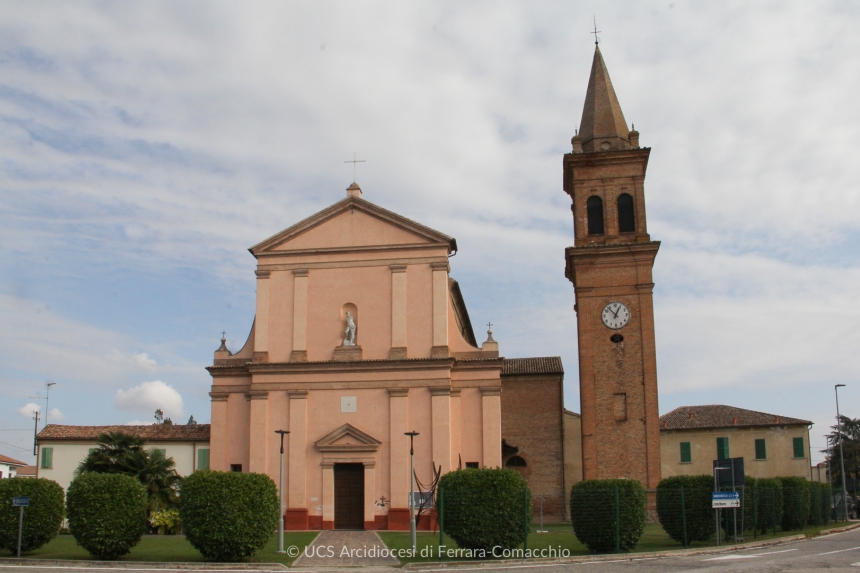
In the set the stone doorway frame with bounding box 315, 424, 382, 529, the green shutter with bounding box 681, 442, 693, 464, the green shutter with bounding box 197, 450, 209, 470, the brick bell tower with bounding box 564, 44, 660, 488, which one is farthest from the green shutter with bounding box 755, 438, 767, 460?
the green shutter with bounding box 197, 450, 209, 470

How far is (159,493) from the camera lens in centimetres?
2655

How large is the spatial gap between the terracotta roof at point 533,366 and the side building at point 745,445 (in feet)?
33.1

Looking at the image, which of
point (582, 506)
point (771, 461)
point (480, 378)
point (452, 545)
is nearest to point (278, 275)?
point (480, 378)

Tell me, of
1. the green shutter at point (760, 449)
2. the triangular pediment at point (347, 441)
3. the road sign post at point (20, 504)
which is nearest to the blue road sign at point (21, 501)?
the road sign post at point (20, 504)

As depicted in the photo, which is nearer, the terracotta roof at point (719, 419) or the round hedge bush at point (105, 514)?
the round hedge bush at point (105, 514)

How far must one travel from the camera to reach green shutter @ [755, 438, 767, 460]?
142 feet

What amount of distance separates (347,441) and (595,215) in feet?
43.9

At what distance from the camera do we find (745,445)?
4347 cm

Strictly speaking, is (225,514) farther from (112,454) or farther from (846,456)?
(846,456)

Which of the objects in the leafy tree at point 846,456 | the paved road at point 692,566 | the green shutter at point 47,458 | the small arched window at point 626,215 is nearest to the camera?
the paved road at point 692,566

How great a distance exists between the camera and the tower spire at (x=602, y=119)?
33094 millimetres

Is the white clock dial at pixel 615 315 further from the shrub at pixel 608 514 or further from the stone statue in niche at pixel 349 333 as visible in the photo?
the shrub at pixel 608 514

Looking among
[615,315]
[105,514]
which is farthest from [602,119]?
[105,514]

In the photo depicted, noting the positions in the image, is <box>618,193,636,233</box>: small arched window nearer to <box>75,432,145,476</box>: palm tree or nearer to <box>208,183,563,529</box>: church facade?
<box>208,183,563,529</box>: church facade
